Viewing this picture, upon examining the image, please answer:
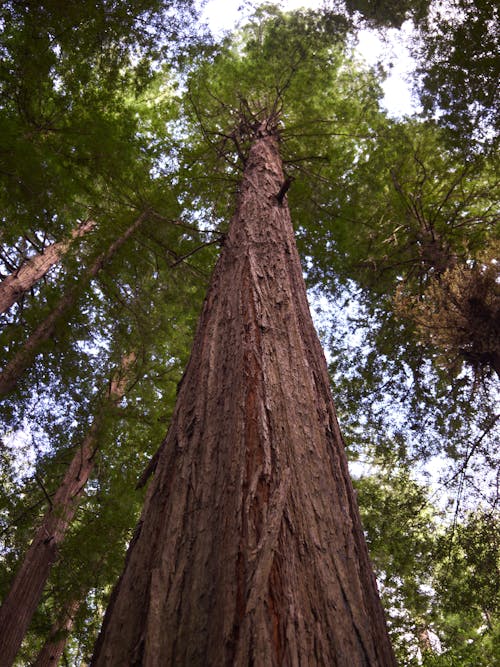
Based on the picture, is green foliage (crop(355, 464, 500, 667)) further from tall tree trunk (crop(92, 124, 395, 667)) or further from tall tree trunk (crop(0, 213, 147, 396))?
tall tree trunk (crop(0, 213, 147, 396))

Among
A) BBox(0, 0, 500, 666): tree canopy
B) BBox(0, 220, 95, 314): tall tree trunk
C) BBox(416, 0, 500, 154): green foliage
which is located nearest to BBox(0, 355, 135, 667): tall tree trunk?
BBox(0, 0, 500, 666): tree canopy

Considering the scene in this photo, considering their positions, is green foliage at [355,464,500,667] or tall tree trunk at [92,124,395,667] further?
green foliage at [355,464,500,667]

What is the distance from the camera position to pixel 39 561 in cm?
509

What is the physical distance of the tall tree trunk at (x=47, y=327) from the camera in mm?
5314

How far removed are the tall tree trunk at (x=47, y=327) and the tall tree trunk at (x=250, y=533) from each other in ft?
14.0

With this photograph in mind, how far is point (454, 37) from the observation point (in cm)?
545

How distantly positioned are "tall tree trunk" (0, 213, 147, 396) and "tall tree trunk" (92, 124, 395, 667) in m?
4.28

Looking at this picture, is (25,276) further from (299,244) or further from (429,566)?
(429,566)

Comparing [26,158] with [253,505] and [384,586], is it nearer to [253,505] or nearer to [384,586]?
[253,505]

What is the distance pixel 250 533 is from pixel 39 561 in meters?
5.21

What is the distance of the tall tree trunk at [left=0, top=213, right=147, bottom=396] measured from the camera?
5314mm

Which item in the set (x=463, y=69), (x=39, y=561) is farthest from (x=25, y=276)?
(x=463, y=69)

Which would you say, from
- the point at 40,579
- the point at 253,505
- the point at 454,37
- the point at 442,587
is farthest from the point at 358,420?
the point at 253,505

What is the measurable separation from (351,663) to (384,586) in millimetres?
7037
